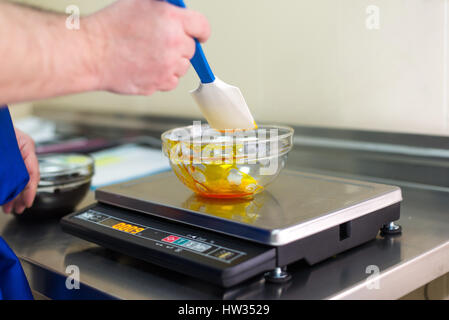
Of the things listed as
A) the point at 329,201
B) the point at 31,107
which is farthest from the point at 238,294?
the point at 31,107

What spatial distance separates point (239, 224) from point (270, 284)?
9cm

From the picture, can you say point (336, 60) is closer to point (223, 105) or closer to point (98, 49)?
point (223, 105)

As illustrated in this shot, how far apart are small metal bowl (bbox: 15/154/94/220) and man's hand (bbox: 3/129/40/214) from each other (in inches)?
1.3

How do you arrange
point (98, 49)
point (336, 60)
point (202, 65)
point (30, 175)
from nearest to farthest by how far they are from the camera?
1. point (98, 49)
2. point (202, 65)
3. point (30, 175)
4. point (336, 60)

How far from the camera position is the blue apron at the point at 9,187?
773mm

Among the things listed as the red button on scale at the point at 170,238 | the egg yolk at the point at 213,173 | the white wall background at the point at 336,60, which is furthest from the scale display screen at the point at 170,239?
the white wall background at the point at 336,60

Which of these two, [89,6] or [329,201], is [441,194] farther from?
[89,6]

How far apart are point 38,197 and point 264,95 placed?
654mm

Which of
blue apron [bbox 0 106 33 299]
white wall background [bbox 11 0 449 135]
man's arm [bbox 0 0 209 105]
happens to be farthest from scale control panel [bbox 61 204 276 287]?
white wall background [bbox 11 0 449 135]

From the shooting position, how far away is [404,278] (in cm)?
73

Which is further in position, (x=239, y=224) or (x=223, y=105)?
(x=223, y=105)

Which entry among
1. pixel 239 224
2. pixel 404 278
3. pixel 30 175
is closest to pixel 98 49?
pixel 239 224

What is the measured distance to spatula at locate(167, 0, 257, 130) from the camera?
785 mm

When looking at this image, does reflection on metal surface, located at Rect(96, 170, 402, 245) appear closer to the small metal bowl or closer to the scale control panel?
the scale control panel
